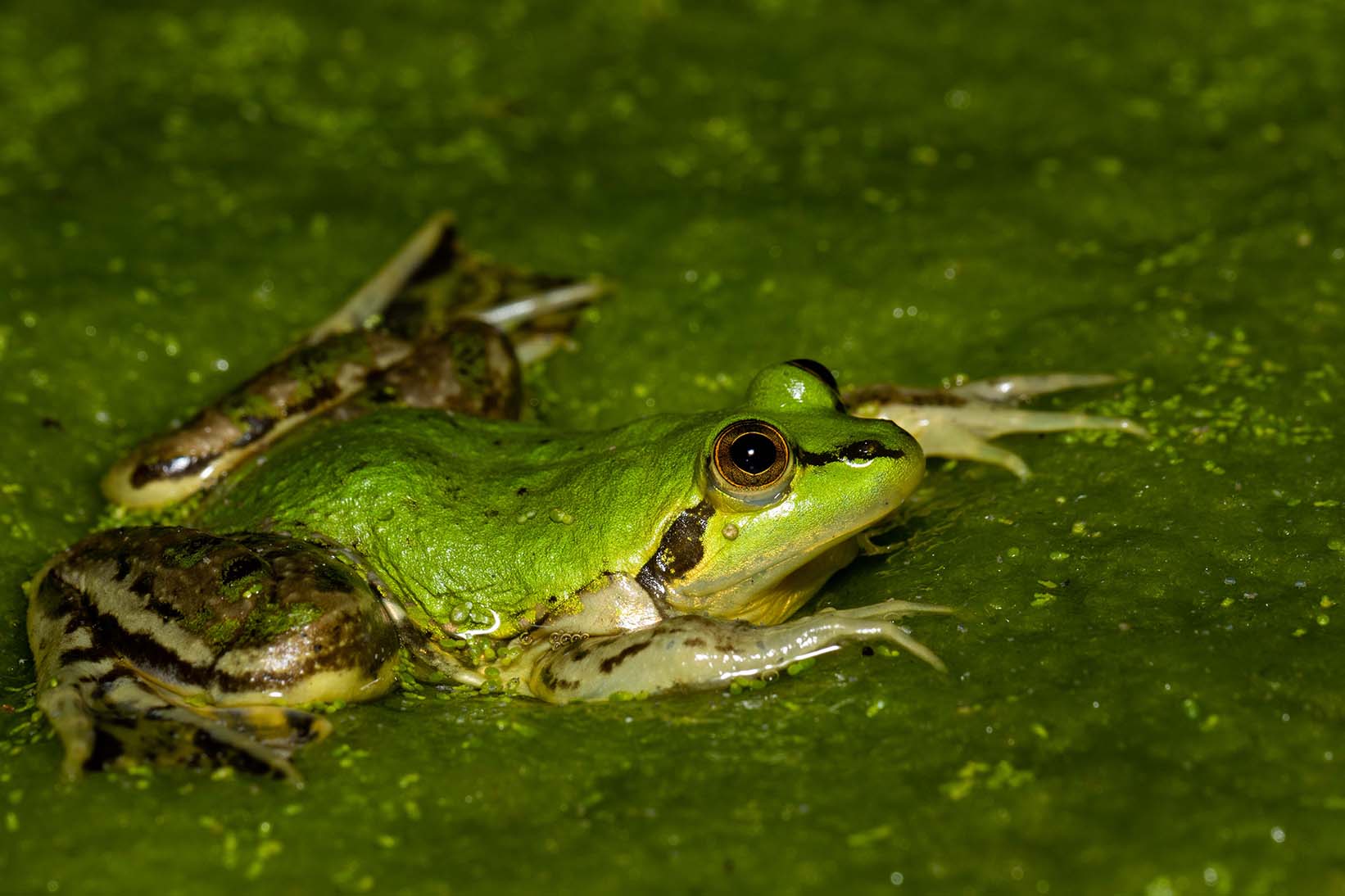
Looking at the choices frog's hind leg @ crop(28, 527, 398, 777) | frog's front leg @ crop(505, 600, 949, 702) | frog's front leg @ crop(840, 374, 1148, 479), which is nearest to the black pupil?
frog's front leg @ crop(505, 600, 949, 702)

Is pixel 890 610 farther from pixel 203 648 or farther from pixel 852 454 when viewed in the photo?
pixel 203 648

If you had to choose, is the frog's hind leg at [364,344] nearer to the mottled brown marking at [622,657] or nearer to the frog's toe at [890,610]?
the mottled brown marking at [622,657]

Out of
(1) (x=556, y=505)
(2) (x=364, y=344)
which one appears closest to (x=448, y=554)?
(1) (x=556, y=505)

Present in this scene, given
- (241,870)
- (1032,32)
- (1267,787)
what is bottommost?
(1267,787)

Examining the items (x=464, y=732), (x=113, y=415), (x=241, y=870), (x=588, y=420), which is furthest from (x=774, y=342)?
(x=241, y=870)

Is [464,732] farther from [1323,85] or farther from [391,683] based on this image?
[1323,85]

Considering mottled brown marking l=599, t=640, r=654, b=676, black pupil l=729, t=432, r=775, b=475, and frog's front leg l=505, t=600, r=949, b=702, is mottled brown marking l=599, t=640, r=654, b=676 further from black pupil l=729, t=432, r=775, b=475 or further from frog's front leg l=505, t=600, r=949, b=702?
black pupil l=729, t=432, r=775, b=475

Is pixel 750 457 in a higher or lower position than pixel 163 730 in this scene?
higher
